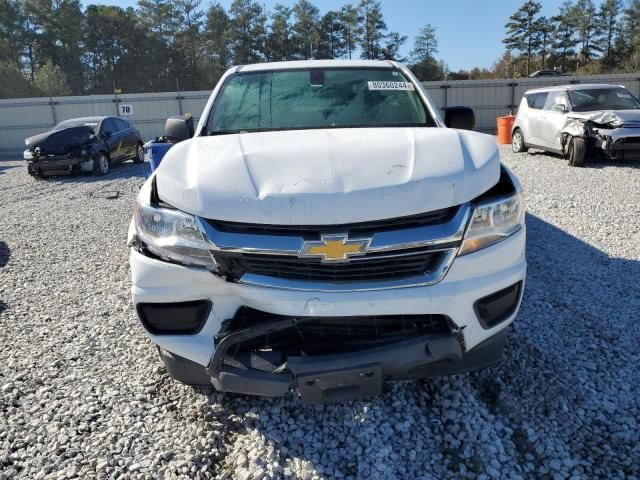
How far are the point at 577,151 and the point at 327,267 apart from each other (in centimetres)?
971

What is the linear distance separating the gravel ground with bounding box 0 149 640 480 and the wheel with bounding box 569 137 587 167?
6.54 m

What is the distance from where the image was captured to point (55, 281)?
4891mm

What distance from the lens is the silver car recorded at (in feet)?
31.7

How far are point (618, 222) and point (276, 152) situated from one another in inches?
214

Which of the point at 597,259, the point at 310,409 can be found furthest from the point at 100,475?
the point at 597,259

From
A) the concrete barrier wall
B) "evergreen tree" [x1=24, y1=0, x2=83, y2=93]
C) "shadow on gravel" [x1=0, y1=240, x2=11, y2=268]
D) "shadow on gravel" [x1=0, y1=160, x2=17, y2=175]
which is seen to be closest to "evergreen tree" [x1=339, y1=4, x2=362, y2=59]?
"evergreen tree" [x1=24, y1=0, x2=83, y2=93]

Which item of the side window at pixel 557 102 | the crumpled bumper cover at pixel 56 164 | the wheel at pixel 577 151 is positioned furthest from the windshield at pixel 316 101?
the crumpled bumper cover at pixel 56 164

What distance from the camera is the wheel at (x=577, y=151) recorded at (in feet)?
33.1

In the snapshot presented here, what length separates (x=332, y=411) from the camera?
101 inches

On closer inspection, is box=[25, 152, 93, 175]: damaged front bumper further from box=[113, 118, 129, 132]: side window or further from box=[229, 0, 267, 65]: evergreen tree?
box=[229, 0, 267, 65]: evergreen tree

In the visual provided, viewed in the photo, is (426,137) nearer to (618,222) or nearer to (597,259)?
(597,259)

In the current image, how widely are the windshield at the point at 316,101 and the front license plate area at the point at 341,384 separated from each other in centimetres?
183

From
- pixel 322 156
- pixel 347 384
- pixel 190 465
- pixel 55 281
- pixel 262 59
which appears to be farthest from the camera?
pixel 262 59

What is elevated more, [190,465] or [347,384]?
[347,384]
